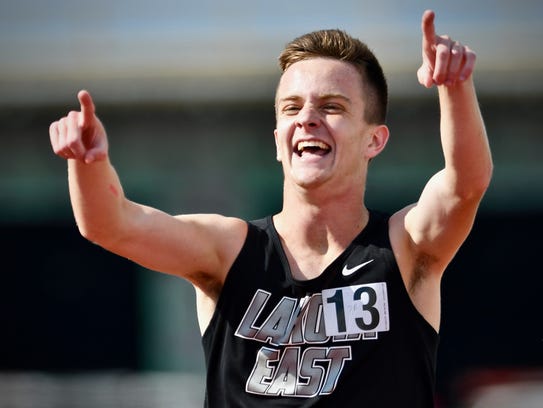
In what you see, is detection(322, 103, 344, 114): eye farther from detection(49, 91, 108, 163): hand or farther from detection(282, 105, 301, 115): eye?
detection(49, 91, 108, 163): hand

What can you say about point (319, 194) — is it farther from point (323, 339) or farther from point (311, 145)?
point (323, 339)

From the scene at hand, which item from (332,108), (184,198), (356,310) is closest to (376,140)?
(332,108)

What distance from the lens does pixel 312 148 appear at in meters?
5.17

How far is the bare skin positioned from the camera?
4.68 m

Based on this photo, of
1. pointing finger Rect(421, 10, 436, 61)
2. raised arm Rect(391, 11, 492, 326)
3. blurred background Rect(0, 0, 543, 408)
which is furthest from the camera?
blurred background Rect(0, 0, 543, 408)

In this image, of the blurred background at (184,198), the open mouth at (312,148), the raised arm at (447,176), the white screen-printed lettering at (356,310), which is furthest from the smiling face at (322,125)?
the blurred background at (184,198)

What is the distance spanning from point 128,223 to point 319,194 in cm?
85

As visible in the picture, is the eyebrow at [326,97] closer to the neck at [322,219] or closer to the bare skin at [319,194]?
the bare skin at [319,194]

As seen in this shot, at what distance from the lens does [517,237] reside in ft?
46.9

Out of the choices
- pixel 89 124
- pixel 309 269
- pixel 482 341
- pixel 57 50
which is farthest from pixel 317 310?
pixel 57 50

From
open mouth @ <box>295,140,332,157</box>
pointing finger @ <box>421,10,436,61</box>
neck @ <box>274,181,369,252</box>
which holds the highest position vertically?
pointing finger @ <box>421,10,436,61</box>

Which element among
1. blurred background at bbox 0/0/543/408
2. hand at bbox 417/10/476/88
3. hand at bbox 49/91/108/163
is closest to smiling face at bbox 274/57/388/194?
hand at bbox 417/10/476/88

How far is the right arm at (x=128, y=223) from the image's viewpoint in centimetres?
462

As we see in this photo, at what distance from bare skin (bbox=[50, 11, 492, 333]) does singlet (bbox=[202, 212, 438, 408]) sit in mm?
80
